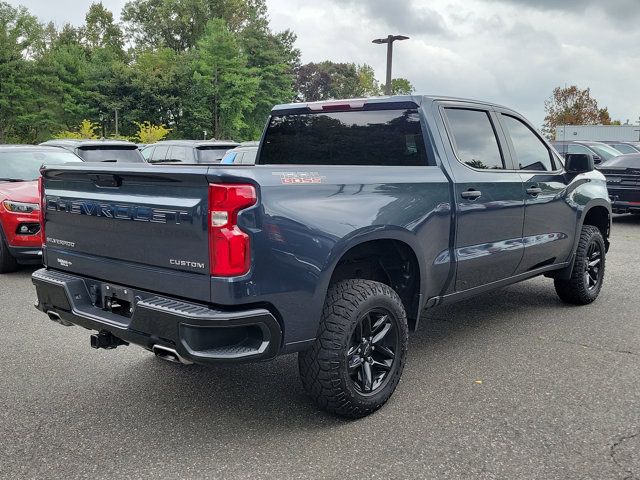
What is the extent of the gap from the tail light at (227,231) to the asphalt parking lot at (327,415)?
100 centimetres

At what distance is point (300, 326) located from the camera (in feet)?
10.3

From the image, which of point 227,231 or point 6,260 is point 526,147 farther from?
point 6,260

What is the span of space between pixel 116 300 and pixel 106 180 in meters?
0.67

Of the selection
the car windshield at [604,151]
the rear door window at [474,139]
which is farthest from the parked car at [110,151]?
the car windshield at [604,151]

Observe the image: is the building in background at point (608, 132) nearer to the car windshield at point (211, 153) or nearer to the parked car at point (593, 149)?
the parked car at point (593, 149)

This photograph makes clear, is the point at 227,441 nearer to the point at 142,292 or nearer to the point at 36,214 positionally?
the point at 142,292

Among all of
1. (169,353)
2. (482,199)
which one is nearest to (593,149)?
(482,199)

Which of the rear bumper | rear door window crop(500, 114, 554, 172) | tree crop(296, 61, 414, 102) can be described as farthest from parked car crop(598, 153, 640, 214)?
tree crop(296, 61, 414, 102)

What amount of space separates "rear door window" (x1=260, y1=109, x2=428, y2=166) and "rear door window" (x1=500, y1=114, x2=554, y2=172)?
114cm

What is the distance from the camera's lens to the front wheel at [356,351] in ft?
10.7

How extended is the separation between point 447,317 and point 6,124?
43632 millimetres

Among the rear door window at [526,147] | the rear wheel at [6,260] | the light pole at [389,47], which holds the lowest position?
the rear wheel at [6,260]

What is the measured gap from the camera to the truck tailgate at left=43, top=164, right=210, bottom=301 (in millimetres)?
2939

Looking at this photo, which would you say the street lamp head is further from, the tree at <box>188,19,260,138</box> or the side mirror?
the tree at <box>188,19,260,138</box>
